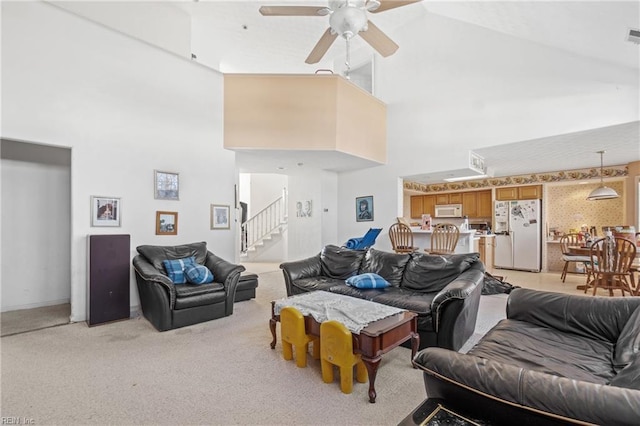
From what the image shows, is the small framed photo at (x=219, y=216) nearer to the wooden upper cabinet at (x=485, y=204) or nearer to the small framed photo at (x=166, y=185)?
the small framed photo at (x=166, y=185)

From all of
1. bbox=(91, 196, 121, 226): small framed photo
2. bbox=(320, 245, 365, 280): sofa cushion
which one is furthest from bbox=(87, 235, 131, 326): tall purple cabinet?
bbox=(320, 245, 365, 280): sofa cushion

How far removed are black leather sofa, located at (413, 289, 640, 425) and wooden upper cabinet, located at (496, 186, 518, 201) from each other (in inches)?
248

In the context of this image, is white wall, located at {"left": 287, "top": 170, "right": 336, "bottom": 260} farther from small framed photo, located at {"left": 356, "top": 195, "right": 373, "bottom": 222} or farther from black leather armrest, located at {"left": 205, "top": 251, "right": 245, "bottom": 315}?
black leather armrest, located at {"left": 205, "top": 251, "right": 245, "bottom": 315}

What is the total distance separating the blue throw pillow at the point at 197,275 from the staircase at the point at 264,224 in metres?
5.38

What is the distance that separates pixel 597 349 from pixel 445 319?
3.22 feet

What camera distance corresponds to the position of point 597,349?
1.92 metres

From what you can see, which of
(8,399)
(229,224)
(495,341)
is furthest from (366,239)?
(8,399)

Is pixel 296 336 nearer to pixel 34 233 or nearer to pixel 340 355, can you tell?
pixel 340 355

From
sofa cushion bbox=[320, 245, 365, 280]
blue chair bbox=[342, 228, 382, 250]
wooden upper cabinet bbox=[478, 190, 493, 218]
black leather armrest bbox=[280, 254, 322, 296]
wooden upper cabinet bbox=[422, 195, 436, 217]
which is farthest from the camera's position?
wooden upper cabinet bbox=[422, 195, 436, 217]

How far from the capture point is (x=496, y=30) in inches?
194

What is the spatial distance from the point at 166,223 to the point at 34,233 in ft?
5.68

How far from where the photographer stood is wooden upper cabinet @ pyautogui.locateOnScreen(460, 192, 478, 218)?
8.52 metres

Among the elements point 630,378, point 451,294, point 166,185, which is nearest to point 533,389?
point 630,378

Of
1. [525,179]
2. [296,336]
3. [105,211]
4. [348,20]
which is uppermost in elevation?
[348,20]
